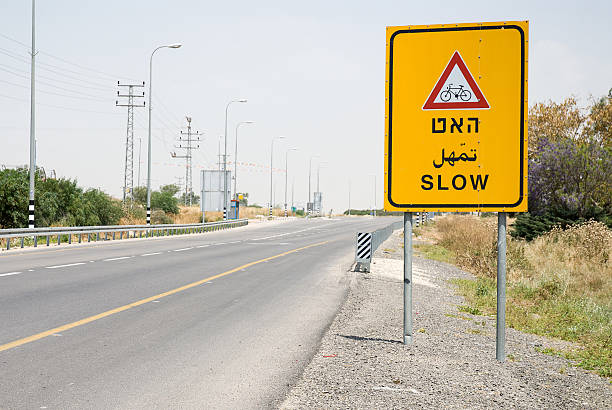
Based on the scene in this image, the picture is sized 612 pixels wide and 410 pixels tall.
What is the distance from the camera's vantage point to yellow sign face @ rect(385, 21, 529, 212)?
696 centimetres

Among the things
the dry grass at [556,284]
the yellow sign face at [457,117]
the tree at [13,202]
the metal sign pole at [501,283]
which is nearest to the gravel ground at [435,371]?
the metal sign pole at [501,283]

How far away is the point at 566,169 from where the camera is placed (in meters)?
32.1

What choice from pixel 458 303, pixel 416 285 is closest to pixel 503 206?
pixel 458 303

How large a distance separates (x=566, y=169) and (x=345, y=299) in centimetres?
2430

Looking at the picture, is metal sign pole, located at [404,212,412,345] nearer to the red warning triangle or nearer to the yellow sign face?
the yellow sign face

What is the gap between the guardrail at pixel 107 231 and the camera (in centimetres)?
2392

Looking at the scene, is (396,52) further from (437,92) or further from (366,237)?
(366,237)

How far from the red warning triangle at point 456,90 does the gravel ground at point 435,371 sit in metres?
2.97

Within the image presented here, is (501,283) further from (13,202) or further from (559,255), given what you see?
(13,202)

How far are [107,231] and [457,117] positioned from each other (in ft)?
85.7

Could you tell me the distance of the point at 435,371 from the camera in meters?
6.21

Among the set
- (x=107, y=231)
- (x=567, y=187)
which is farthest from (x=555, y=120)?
(x=107, y=231)

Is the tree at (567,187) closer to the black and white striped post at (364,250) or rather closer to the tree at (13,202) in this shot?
the black and white striped post at (364,250)

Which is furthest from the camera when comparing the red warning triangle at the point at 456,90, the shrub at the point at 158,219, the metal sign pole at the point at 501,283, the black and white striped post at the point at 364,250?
the shrub at the point at 158,219
